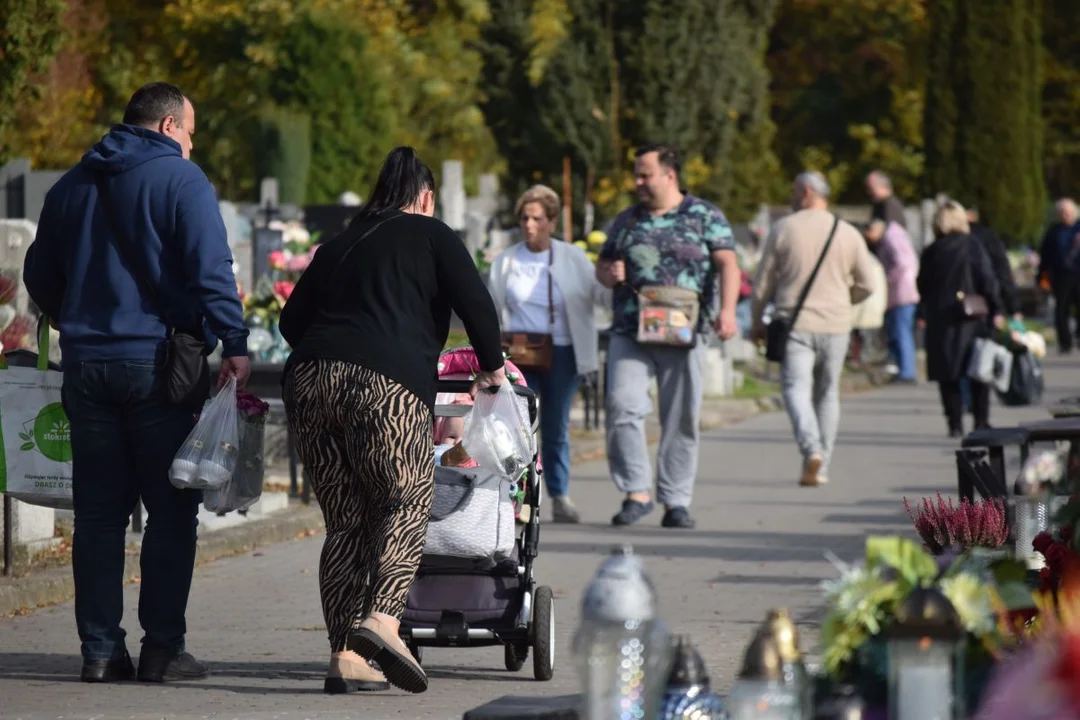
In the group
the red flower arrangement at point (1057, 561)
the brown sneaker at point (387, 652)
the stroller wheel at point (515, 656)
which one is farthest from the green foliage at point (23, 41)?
the red flower arrangement at point (1057, 561)

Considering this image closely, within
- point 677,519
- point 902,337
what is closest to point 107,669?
point 677,519

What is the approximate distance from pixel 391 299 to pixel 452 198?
70.0ft

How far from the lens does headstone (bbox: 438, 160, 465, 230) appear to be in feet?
88.2

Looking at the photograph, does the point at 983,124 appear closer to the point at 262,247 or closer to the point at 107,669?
the point at 262,247

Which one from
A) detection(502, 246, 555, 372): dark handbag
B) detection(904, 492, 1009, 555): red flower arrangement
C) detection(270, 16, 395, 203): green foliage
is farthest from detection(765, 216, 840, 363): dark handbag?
detection(270, 16, 395, 203): green foliage

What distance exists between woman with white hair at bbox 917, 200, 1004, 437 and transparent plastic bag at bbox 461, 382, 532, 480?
9.51m

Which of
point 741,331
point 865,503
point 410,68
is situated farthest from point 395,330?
point 410,68

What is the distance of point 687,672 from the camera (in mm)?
4223

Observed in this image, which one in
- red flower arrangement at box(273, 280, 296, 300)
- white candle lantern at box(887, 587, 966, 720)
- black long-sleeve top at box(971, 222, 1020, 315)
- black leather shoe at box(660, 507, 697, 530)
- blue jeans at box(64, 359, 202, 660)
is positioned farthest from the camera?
black long-sleeve top at box(971, 222, 1020, 315)

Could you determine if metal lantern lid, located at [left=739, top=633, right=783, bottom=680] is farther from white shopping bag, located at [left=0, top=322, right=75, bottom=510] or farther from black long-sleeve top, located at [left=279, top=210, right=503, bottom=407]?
white shopping bag, located at [left=0, top=322, right=75, bottom=510]

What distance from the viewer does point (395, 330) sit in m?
6.96

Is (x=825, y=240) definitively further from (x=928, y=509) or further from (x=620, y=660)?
(x=620, y=660)

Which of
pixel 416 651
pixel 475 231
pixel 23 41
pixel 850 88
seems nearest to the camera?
pixel 416 651

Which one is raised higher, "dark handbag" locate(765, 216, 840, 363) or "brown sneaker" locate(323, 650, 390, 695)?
"dark handbag" locate(765, 216, 840, 363)
